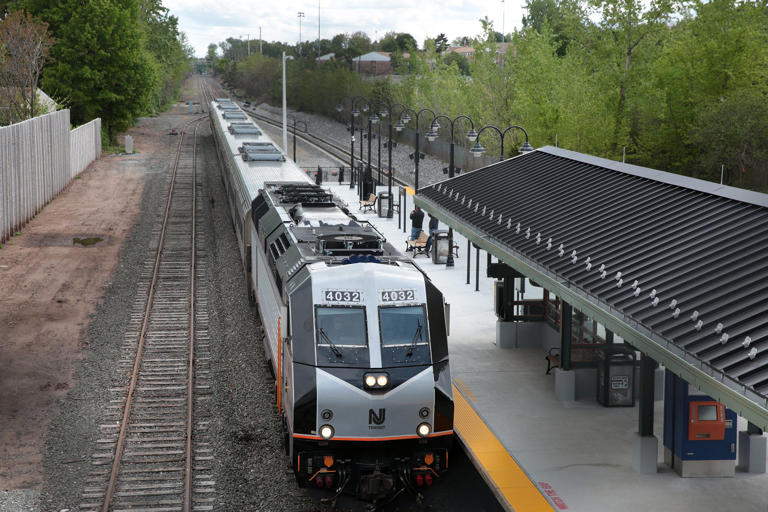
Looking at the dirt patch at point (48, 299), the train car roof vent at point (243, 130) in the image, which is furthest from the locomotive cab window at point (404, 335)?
the train car roof vent at point (243, 130)

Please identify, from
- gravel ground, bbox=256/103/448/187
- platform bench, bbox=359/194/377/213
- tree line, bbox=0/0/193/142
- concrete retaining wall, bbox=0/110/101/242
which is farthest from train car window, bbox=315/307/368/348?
tree line, bbox=0/0/193/142

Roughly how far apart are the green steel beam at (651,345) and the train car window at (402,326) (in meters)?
2.48

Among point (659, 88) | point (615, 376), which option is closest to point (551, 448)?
point (615, 376)

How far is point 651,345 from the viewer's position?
35.8ft

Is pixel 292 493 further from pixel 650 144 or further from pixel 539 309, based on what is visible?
pixel 650 144

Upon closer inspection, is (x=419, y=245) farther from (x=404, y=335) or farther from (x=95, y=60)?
(x=95, y=60)

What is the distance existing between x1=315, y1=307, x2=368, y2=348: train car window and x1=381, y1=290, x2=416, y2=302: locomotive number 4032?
361 mm

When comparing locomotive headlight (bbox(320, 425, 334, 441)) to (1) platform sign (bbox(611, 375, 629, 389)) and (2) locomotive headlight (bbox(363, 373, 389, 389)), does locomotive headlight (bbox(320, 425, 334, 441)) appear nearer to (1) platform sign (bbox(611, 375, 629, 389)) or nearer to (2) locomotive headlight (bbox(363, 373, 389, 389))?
(2) locomotive headlight (bbox(363, 373, 389, 389))

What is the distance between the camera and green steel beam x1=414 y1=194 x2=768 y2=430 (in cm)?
878

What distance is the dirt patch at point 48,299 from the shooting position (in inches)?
595

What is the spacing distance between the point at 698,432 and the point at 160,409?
30.5ft

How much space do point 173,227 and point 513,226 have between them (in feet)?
67.2

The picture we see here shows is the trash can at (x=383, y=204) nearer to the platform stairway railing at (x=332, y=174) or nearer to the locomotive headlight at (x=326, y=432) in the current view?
the platform stairway railing at (x=332, y=174)

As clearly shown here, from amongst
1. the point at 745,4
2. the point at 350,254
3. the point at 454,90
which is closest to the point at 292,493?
the point at 350,254
